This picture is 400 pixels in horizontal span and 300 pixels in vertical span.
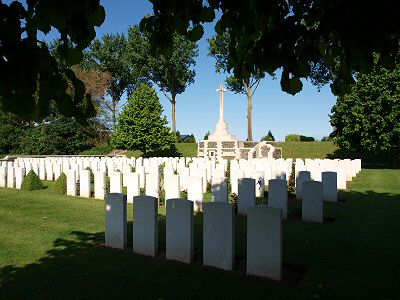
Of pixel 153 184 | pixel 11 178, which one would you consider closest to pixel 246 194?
pixel 153 184

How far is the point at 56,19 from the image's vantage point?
6.91 ft

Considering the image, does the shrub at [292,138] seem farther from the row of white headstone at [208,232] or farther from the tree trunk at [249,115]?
the row of white headstone at [208,232]

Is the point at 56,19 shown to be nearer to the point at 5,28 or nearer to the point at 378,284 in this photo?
the point at 5,28

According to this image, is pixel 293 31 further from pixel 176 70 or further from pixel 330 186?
pixel 176 70

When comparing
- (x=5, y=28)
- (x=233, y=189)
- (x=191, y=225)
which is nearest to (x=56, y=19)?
(x=5, y=28)

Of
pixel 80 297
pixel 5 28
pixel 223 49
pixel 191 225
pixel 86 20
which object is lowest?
pixel 80 297

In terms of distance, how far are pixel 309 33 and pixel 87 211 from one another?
6555 mm

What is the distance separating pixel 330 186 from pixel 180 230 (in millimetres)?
5386

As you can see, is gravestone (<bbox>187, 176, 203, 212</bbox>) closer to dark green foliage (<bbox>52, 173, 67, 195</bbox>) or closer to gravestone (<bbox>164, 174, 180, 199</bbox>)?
gravestone (<bbox>164, 174, 180, 199</bbox>)

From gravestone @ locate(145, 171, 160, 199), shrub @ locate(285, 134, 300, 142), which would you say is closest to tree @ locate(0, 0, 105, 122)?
gravestone @ locate(145, 171, 160, 199)

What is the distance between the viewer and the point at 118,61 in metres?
50.2

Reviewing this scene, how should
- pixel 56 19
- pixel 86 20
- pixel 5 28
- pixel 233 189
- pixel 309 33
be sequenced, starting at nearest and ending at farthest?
1. pixel 5 28
2. pixel 56 19
3. pixel 86 20
4. pixel 309 33
5. pixel 233 189

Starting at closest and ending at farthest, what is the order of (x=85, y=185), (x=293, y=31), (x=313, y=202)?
(x=293, y=31), (x=313, y=202), (x=85, y=185)

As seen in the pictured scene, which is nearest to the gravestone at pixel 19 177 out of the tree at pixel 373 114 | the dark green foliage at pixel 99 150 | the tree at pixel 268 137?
the tree at pixel 373 114
